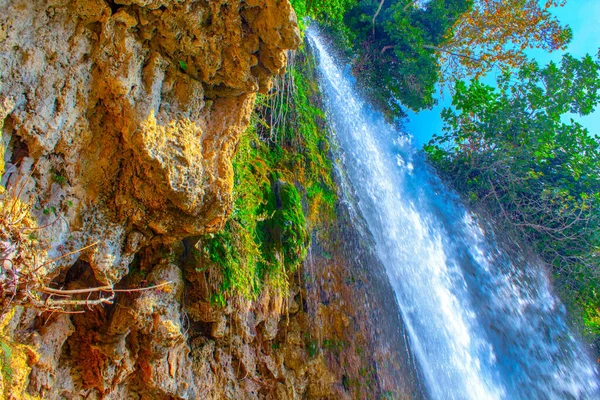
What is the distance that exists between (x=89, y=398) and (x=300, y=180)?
2.88 meters

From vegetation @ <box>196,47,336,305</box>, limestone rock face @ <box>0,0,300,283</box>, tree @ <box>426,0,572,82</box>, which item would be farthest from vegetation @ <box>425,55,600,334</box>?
limestone rock face @ <box>0,0,300,283</box>

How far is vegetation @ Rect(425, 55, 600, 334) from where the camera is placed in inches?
369

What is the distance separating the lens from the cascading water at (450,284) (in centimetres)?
585

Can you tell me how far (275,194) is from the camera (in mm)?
4121

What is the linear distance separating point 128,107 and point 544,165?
10.4 m

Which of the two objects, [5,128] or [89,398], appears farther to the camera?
[89,398]

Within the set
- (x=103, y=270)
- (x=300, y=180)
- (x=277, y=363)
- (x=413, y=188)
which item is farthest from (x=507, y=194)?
(x=103, y=270)

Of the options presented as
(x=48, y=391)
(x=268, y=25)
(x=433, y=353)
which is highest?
(x=268, y=25)

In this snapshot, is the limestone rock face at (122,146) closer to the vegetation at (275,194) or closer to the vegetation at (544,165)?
the vegetation at (275,194)

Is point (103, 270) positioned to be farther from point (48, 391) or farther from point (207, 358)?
point (207, 358)

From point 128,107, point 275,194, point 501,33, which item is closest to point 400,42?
→ point 501,33

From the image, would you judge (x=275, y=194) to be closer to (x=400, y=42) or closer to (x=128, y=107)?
(x=128, y=107)

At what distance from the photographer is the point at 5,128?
2.00 metres

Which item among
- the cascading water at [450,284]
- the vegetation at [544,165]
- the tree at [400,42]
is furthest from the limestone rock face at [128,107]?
the vegetation at [544,165]
